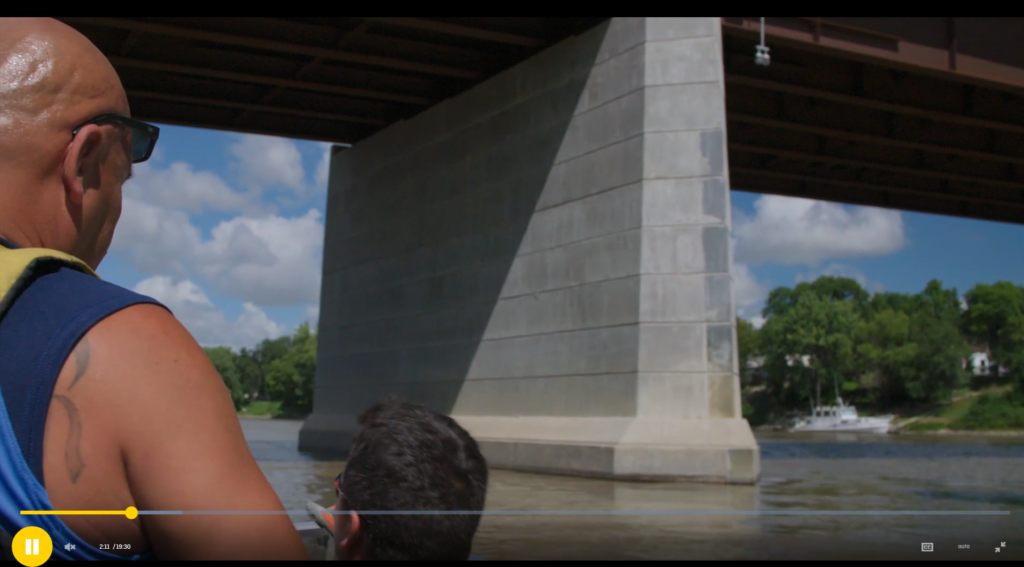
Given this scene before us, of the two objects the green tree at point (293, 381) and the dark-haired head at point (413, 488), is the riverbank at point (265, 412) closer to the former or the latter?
the green tree at point (293, 381)

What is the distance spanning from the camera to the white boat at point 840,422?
217 ft

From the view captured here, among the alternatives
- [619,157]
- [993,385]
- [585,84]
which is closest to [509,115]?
[585,84]

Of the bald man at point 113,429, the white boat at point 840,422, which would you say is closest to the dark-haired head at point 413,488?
the bald man at point 113,429

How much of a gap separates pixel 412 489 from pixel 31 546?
1.77ft

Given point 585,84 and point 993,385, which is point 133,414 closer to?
point 585,84

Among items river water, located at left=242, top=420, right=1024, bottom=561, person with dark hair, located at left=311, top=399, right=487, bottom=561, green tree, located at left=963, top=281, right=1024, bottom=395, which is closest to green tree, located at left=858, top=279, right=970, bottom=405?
green tree, located at left=963, top=281, right=1024, bottom=395

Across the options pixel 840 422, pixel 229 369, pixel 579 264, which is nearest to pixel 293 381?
pixel 229 369

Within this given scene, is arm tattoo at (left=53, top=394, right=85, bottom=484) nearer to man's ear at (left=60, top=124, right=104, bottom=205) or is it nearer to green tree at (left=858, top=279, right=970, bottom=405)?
man's ear at (left=60, top=124, right=104, bottom=205)

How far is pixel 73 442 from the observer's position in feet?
3.65

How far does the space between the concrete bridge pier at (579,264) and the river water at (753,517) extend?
1.07 metres

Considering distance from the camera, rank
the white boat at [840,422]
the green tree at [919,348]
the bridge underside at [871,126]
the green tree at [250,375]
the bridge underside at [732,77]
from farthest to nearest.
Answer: the green tree at [250,375]
the green tree at [919,348]
the white boat at [840,422]
the bridge underside at [871,126]
the bridge underside at [732,77]

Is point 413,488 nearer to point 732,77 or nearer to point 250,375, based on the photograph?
point 732,77

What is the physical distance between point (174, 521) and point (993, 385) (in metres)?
74.7

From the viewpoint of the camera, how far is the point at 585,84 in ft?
52.3
